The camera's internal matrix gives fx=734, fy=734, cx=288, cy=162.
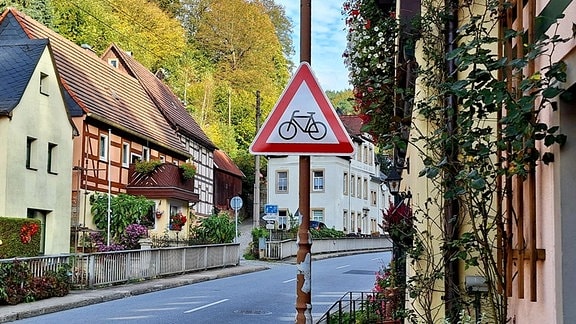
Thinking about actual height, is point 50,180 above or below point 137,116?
below

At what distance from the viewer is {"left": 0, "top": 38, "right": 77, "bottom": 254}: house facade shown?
77.8ft

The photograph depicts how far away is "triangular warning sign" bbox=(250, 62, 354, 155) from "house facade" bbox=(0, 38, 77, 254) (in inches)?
803

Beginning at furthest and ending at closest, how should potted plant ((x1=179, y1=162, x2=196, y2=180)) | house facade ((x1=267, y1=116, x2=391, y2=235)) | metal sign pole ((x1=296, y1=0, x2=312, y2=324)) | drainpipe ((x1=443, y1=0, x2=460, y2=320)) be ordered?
house facade ((x1=267, y1=116, x2=391, y2=235)) → potted plant ((x1=179, y1=162, x2=196, y2=180)) → drainpipe ((x1=443, y1=0, x2=460, y2=320)) → metal sign pole ((x1=296, y1=0, x2=312, y2=324))

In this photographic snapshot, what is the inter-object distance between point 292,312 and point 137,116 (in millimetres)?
22699

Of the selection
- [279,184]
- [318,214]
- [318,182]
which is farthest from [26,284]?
[279,184]

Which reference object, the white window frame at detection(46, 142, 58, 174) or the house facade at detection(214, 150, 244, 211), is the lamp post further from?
the house facade at detection(214, 150, 244, 211)

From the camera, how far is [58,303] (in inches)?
679


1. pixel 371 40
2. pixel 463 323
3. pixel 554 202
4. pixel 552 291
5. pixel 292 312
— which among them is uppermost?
pixel 371 40

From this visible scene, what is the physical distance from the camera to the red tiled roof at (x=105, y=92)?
31.2m

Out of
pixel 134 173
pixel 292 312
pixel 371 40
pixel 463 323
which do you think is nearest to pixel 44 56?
pixel 134 173

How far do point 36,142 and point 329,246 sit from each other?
23.5 metres

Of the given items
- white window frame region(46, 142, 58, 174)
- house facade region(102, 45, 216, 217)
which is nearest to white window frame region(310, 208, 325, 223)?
house facade region(102, 45, 216, 217)

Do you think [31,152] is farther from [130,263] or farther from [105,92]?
[105,92]

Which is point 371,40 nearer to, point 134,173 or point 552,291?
point 552,291
